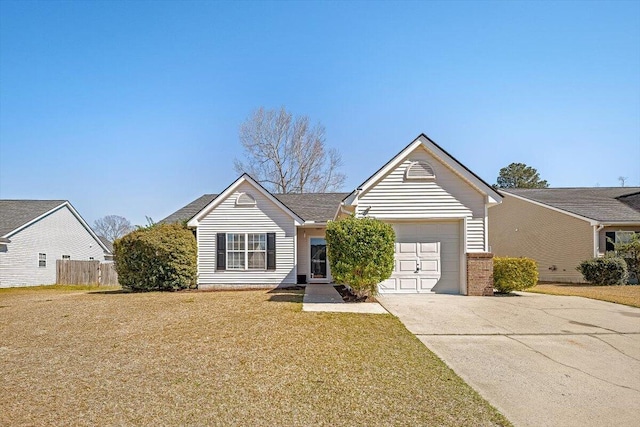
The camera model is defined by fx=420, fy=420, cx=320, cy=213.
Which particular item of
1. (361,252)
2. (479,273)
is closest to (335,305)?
(361,252)

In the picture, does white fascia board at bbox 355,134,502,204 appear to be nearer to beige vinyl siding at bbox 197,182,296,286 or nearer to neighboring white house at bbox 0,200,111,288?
beige vinyl siding at bbox 197,182,296,286

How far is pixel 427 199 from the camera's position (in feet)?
46.3

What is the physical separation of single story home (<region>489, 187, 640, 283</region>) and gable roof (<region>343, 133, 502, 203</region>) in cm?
1029

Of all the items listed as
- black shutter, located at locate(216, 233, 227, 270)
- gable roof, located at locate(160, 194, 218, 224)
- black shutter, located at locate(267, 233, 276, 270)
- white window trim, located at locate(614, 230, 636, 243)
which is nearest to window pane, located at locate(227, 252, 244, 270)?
black shutter, located at locate(216, 233, 227, 270)

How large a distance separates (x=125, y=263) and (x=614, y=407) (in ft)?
55.4

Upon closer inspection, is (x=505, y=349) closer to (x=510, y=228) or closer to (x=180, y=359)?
(x=180, y=359)

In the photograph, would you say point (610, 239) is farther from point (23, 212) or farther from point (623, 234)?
point (23, 212)

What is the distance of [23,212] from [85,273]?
232 inches

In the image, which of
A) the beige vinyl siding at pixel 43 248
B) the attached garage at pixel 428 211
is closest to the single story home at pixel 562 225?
the attached garage at pixel 428 211

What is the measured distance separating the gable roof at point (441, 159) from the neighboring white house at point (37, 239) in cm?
2188

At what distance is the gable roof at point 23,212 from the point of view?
972 inches

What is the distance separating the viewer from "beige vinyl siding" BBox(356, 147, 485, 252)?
14.0 metres

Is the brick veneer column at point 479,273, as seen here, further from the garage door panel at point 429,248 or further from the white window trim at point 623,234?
the white window trim at point 623,234

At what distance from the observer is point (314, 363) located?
632 centimetres
